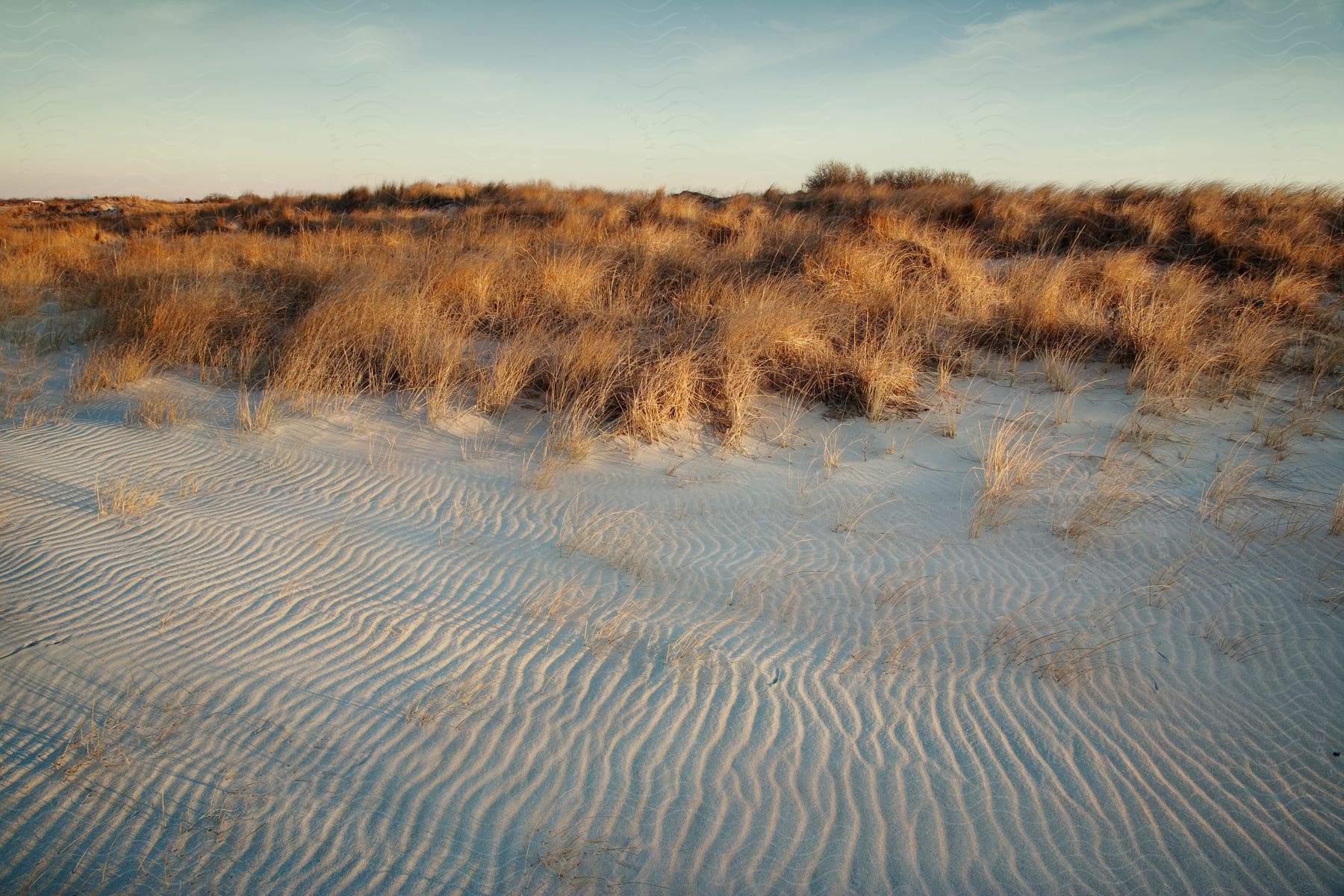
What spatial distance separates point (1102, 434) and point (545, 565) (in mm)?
4992

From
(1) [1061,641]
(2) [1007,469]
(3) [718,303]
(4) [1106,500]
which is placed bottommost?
(1) [1061,641]

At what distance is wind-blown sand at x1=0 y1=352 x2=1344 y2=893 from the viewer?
7.67 feet

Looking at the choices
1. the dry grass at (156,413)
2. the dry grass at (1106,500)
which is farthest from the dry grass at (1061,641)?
the dry grass at (156,413)

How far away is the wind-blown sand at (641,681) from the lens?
7.67 feet

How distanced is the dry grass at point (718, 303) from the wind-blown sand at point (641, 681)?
1317mm

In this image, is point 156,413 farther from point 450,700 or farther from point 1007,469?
point 1007,469

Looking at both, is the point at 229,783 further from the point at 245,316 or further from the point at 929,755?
the point at 245,316

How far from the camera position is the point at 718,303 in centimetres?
762

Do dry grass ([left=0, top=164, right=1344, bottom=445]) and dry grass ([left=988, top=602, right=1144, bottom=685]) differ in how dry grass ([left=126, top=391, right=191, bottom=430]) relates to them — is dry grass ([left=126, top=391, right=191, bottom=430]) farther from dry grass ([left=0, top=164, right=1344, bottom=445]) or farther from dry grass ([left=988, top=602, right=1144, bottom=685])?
dry grass ([left=988, top=602, right=1144, bottom=685])

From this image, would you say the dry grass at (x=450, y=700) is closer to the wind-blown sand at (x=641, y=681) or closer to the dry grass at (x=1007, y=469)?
the wind-blown sand at (x=641, y=681)

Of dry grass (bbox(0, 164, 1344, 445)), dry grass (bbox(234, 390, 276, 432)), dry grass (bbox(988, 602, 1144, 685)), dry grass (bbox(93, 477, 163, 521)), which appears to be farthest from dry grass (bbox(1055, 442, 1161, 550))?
dry grass (bbox(234, 390, 276, 432))

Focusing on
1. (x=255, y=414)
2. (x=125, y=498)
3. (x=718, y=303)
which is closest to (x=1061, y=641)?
(x=718, y=303)

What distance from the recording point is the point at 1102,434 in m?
5.92

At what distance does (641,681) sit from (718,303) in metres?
5.30
